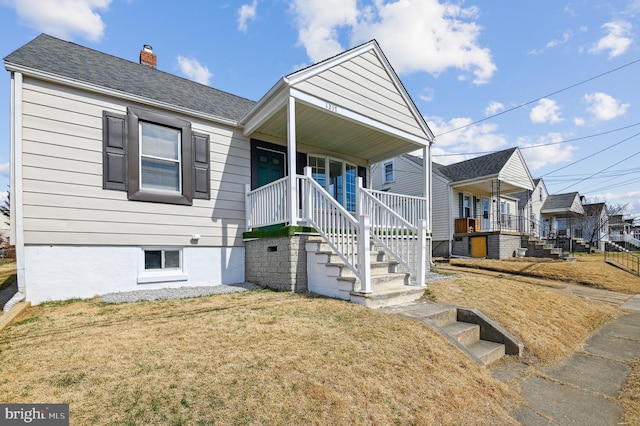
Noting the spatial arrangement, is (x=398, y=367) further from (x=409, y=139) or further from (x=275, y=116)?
(x=409, y=139)

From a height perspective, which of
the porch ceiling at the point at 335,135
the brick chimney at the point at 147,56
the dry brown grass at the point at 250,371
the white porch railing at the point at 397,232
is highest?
the brick chimney at the point at 147,56

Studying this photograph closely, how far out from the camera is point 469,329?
3953mm

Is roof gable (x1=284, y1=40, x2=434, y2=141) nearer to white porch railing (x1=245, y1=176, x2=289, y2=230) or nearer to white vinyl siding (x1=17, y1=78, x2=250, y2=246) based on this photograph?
white porch railing (x1=245, y1=176, x2=289, y2=230)

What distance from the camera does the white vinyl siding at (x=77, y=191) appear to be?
4.96 metres

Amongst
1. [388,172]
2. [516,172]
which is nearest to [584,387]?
[388,172]

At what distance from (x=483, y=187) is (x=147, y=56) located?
58.9ft

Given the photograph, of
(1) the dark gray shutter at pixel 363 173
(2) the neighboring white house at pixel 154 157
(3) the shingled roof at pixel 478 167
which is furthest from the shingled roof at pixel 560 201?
(2) the neighboring white house at pixel 154 157

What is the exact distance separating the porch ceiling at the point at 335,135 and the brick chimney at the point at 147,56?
13.2ft

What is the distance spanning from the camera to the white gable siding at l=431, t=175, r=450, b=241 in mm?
17453

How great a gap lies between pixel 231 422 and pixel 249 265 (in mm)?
5171

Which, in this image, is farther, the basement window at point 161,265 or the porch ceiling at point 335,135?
the porch ceiling at point 335,135

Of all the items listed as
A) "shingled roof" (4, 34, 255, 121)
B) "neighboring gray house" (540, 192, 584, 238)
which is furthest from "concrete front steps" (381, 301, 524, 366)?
"neighboring gray house" (540, 192, 584, 238)

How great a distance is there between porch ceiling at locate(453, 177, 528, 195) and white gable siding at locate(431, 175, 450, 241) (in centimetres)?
78

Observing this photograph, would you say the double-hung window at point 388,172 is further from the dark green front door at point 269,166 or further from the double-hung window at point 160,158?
the double-hung window at point 160,158
